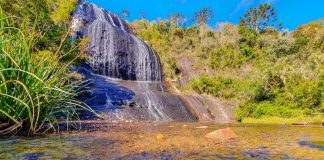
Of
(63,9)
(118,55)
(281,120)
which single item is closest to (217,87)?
(281,120)

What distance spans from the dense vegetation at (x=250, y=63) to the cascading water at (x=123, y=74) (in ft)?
14.0

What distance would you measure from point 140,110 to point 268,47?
29191 millimetres

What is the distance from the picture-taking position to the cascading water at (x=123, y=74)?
55.8 ft

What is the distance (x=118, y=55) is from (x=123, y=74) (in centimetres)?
190

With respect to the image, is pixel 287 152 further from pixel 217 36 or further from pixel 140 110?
pixel 217 36

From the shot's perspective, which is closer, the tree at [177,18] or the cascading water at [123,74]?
the cascading water at [123,74]

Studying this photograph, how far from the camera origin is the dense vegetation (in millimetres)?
19641

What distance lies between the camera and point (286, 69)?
21.6 m

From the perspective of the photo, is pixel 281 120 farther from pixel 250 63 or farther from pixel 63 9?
pixel 63 9

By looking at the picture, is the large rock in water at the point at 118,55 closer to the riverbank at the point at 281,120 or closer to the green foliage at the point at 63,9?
the green foliage at the point at 63,9

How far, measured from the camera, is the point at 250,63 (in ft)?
121

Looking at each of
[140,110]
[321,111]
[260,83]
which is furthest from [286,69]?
[140,110]

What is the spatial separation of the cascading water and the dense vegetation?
426 centimetres

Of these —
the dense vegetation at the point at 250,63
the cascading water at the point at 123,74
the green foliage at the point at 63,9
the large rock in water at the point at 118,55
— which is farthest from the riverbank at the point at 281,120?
the green foliage at the point at 63,9
